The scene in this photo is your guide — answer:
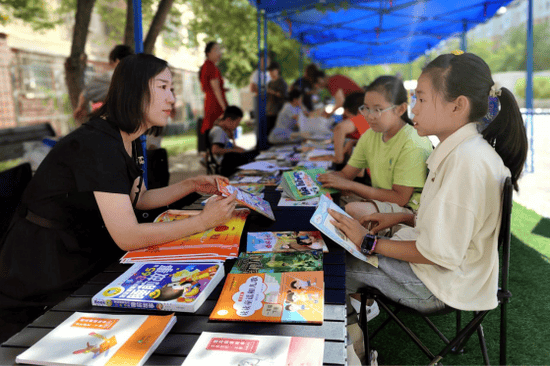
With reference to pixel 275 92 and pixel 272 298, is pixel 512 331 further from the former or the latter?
pixel 275 92

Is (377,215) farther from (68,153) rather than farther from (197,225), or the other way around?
(68,153)

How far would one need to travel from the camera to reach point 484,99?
1548mm

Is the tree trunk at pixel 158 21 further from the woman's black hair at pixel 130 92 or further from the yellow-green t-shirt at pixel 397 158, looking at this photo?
the woman's black hair at pixel 130 92

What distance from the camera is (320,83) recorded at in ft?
22.3

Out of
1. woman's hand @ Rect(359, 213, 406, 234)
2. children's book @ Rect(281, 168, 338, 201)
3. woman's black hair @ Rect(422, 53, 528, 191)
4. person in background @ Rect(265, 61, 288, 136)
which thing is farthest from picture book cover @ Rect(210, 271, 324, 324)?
person in background @ Rect(265, 61, 288, 136)

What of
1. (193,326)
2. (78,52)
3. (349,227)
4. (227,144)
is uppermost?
(78,52)

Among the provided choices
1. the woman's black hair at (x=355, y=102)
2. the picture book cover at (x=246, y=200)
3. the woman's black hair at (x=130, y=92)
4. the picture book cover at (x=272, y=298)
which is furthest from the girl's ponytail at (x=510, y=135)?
the woman's black hair at (x=355, y=102)

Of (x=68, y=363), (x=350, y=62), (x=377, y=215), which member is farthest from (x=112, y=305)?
(x=350, y=62)

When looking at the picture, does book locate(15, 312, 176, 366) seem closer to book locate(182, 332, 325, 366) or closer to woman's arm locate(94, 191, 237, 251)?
book locate(182, 332, 325, 366)

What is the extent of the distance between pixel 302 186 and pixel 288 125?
11.9 ft

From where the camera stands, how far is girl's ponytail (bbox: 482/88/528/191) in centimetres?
152

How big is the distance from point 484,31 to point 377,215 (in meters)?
72.5

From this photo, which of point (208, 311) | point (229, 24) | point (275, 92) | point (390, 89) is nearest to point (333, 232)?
point (208, 311)

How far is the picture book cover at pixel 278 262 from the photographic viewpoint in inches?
55.3
